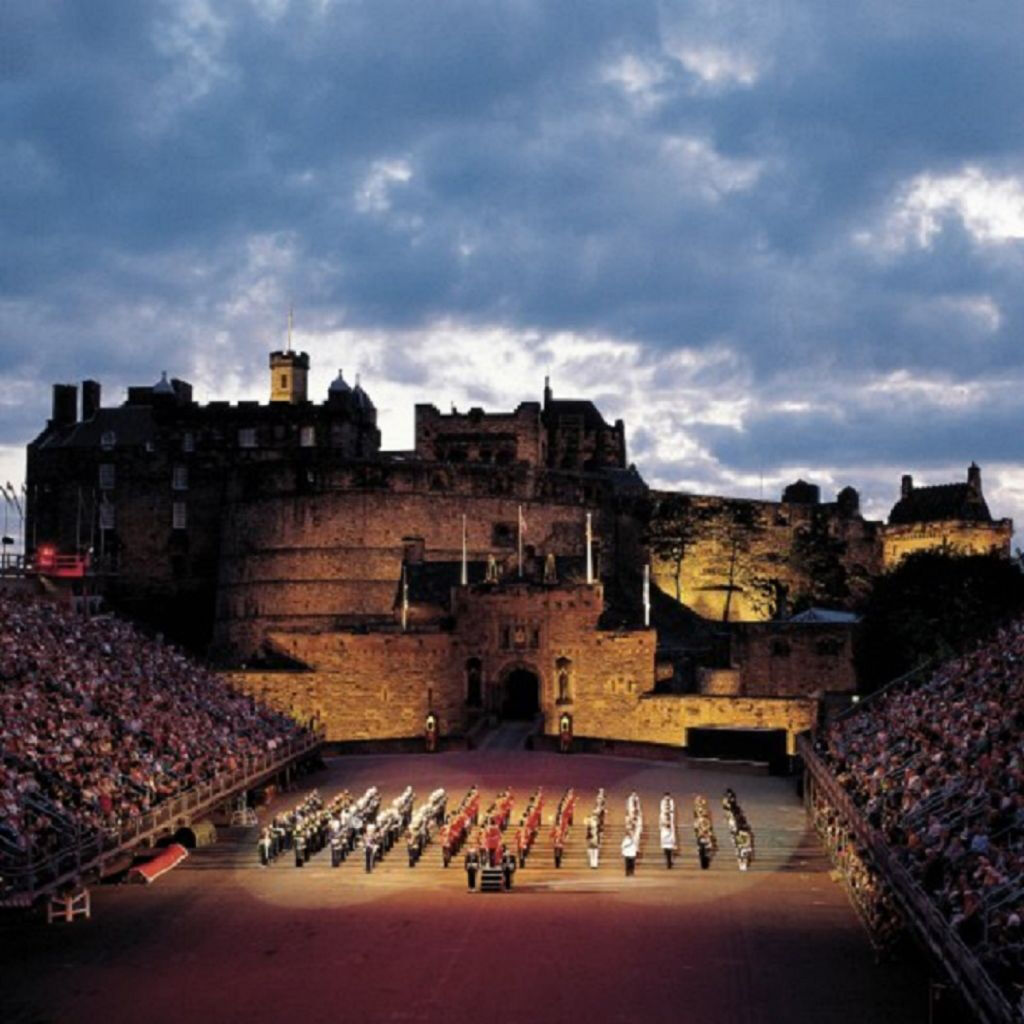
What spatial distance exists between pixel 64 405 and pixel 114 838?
59.8 meters

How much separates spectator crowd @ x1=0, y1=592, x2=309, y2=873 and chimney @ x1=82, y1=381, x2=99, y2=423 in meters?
33.4

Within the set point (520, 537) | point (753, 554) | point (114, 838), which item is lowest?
point (114, 838)

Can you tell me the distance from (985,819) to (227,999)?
1118 cm

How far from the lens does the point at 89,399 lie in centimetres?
8569

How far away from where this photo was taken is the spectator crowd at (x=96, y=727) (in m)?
28.9

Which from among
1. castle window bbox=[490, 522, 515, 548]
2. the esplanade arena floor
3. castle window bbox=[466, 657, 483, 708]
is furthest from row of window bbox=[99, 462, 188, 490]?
the esplanade arena floor

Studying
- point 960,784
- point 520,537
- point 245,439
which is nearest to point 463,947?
point 960,784

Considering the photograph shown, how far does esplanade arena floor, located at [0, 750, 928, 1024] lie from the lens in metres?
21.8

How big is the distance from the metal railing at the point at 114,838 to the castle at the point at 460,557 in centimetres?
1796

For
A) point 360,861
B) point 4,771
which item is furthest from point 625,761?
point 4,771

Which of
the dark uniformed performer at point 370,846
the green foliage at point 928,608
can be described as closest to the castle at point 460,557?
the green foliage at point 928,608

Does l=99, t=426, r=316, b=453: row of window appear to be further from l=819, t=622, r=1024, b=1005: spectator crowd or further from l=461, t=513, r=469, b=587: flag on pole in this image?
l=819, t=622, r=1024, b=1005: spectator crowd

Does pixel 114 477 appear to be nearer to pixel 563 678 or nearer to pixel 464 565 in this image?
pixel 464 565

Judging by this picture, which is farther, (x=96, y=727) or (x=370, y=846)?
(x=96, y=727)
